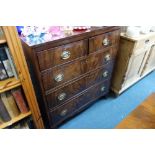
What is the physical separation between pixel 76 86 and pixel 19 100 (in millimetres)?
524

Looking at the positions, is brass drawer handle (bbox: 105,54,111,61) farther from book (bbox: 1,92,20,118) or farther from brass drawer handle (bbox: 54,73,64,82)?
book (bbox: 1,92,20,118)

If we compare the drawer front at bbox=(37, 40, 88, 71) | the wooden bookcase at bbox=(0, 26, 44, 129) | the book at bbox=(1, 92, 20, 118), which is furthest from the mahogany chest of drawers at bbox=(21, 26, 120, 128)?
the book at bbox=(1, 92, 20, 118)

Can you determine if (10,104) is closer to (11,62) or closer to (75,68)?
(11,62)

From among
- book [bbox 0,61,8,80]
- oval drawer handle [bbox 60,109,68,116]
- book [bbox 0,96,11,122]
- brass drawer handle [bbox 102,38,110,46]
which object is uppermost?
brass drawer handle [bbox 102,38,110,46]

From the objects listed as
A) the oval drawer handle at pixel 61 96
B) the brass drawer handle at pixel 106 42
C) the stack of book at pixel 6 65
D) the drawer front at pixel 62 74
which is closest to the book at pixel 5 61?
the stack of book at pixel 6 65

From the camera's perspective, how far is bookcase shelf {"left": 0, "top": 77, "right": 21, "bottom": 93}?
2.64 ft

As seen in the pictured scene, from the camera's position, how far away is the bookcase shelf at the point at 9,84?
0.80 meters

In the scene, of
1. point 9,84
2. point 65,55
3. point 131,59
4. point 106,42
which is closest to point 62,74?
point 65,55

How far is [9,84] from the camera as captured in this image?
0.82m

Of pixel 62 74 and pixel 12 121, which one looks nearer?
pixel 12 121
